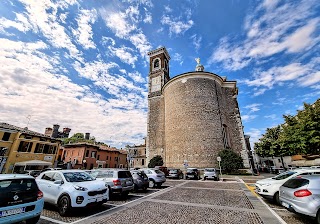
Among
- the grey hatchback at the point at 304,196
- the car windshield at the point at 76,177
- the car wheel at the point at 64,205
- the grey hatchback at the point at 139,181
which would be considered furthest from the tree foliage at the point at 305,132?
the car wheel at the point at 64,205

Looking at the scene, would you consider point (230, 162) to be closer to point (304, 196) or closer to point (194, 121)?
point (194, 121)

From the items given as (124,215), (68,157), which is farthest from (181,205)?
(68,157)

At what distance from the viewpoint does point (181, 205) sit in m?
7.43

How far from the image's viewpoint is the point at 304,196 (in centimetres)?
499

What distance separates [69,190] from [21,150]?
78.3 ft

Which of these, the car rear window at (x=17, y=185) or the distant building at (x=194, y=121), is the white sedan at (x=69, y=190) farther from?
the distant building at (x=194, y=121)

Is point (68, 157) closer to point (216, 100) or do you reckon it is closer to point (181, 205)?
point (216, 100)

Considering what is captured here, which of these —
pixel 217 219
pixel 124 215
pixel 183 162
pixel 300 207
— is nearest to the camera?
pixel 300 207

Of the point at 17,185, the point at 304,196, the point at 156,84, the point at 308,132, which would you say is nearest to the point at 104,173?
the point at 17,185

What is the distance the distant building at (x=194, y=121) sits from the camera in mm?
28484

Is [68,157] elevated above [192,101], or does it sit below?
below

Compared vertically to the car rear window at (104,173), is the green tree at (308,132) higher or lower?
higher

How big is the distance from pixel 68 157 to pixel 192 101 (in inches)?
1139

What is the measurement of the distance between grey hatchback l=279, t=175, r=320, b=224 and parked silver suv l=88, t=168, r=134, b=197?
696 centimetres
